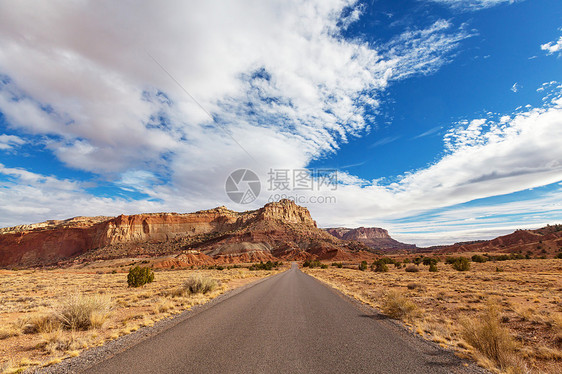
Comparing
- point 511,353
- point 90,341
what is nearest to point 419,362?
point 511,353

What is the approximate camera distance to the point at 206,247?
108 m

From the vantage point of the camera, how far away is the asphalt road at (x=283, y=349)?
187 inches

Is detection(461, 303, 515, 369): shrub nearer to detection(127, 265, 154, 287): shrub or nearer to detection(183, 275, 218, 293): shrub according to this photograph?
detection(183, 275, 218, 293): shrub

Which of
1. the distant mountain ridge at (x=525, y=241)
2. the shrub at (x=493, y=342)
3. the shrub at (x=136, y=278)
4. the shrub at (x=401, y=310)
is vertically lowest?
the shrub at (x=136, y=278)

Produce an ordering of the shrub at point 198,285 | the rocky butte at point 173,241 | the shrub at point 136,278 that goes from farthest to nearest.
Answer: the rocky butte at point 173,241
the shrub at point 136,278
the shrub at point 198,285

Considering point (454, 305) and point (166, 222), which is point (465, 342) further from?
point (166, 222)

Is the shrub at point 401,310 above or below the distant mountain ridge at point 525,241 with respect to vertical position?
below

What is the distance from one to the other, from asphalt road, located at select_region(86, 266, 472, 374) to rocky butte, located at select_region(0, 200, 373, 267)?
81952 millimetres

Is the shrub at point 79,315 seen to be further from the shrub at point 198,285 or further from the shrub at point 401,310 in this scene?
the shrub at point 401,310

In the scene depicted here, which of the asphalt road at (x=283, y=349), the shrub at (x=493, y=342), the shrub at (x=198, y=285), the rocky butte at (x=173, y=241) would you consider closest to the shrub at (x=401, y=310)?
the asphalt road at (x=283, y=349)

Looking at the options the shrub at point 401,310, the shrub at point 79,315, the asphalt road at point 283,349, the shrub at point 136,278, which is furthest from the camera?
the shrub at point 136,278

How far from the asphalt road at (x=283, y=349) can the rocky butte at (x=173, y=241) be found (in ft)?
269

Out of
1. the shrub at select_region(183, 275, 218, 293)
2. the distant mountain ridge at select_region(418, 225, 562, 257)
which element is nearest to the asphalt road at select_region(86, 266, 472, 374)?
the shrub at select_region(183, 275, 218, 293)

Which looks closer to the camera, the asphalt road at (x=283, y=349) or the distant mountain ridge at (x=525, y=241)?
the asphalt road at (x=283, y=349)
